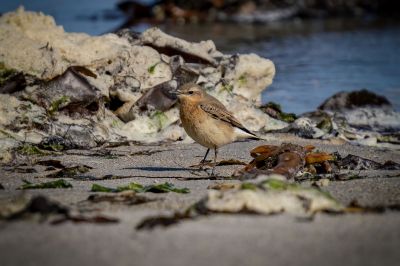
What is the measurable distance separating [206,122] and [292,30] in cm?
1301

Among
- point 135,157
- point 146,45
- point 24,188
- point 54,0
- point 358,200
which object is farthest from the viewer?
point 54,0

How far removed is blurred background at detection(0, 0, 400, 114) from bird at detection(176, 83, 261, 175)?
395cm

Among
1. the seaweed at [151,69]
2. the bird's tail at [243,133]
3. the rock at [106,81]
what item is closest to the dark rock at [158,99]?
the rock at [106,81]

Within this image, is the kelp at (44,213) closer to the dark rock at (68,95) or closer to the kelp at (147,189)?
the kelp at (147,189)

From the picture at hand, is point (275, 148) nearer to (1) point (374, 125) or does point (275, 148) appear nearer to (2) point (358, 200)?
(2) point (358, 200)

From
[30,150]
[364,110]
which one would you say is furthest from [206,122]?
[364,110]

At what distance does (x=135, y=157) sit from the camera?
7922mm

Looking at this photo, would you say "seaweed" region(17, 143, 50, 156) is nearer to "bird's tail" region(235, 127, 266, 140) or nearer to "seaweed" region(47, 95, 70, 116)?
"seaweed" region(47, 95, 70, 116)

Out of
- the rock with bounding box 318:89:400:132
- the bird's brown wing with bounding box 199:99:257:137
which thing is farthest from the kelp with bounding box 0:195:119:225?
the rock with bounding box 318:89:400:132

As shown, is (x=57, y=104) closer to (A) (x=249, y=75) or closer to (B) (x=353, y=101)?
(A) (x=249, y=75)

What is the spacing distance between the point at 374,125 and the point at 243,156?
372 cm

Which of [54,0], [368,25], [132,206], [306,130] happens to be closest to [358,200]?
[132,206]

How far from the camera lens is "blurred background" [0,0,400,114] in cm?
1396

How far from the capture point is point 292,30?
20328 millimetres
